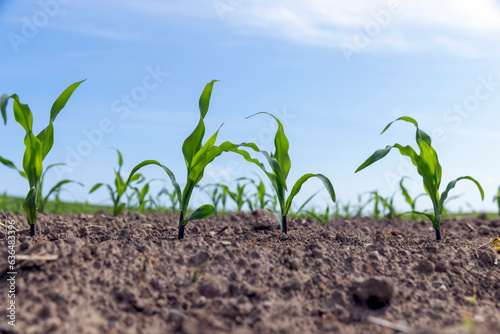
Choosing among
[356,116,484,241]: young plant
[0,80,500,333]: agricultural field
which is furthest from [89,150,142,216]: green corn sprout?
[356,116,484,241]: young plant

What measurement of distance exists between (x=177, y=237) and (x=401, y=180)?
3004mm

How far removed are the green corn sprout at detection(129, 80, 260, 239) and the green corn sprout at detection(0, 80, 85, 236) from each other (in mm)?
724

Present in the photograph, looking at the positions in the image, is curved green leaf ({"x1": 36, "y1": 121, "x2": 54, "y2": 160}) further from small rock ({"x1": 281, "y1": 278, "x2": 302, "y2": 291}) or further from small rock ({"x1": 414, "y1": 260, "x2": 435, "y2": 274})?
small rock ({"x1": 414, "y1": 260, "x2": 435, "y2": 274})

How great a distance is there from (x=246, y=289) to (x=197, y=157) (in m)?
1.09

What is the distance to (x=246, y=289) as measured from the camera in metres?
2.01

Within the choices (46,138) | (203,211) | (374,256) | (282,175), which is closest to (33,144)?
(46,138)

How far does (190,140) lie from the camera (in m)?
2.91

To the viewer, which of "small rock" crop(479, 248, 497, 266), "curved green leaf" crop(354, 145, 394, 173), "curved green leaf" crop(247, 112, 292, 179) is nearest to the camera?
"small rock" crop(479, 248, 497, 266)

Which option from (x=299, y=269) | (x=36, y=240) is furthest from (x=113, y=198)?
(x=299, y=269)

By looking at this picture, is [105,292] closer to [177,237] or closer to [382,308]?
[177,237]

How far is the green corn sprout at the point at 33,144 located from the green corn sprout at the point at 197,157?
2.38 feet

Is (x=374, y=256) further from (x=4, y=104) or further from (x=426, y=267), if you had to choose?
(x=4, y=104)

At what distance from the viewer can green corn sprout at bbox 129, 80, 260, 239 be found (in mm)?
2822

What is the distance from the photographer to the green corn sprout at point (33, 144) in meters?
2.94
